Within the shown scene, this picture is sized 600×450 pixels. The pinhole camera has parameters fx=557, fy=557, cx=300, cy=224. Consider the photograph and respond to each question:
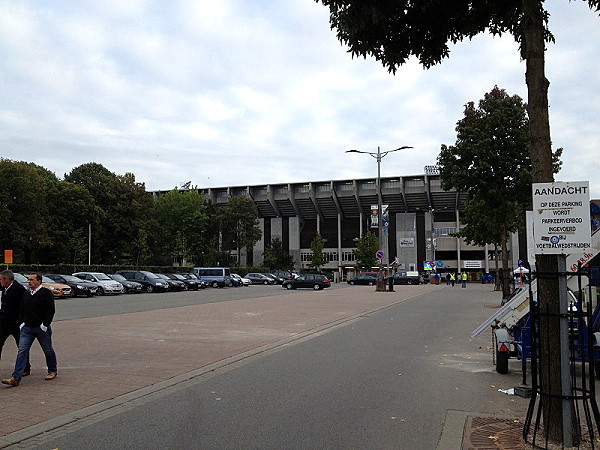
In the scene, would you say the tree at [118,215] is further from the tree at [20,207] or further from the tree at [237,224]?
the tree at [237,224]

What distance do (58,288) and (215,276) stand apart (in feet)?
71.8

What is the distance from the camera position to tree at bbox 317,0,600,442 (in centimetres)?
538

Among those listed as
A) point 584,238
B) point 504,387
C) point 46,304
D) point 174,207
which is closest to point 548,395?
point 584,238

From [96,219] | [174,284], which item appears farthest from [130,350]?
[96,219]

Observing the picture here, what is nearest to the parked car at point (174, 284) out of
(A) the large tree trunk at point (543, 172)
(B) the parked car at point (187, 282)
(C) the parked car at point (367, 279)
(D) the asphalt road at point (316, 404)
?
(B) the parked car at point (187, 282)

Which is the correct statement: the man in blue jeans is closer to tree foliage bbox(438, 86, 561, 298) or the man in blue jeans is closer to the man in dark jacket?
the man in dark jacket

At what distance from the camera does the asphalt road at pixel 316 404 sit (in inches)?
224

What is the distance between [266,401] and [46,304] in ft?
11.9

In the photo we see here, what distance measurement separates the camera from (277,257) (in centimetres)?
8819

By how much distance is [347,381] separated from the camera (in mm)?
8586

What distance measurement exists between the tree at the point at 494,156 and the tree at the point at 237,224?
Answer: 5843 cm

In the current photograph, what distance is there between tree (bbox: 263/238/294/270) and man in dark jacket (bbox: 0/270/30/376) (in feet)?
258

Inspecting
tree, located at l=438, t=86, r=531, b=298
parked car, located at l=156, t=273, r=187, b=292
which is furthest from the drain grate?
parked car, located at l=156, t=273, r=187, b=292

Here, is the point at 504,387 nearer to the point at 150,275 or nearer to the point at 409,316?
the point at 409,316
